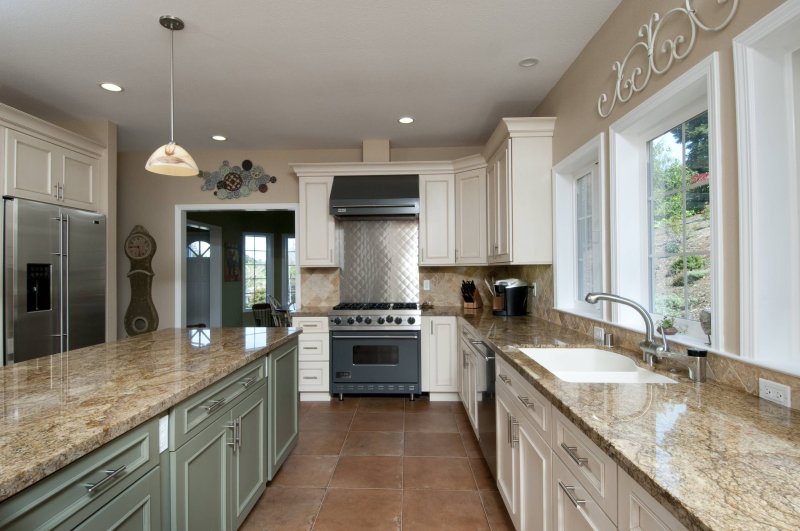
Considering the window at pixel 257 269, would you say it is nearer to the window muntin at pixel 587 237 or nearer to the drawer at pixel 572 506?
the window muntin at pixel 587 237

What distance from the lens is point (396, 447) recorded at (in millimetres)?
2836

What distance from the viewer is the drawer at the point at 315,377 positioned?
3.90 meters

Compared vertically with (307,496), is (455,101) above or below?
above

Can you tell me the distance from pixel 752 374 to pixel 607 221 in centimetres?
110

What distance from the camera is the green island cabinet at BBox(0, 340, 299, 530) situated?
0.90 m

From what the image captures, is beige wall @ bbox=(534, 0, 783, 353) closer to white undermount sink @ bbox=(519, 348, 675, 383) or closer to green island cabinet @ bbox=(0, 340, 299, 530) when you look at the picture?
white undermount sink @ bbox=(519, 348, 675, 383)

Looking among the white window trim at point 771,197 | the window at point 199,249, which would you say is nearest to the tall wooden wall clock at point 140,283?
the window at point 199,249

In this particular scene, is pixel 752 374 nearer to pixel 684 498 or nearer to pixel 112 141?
pixel 684 498

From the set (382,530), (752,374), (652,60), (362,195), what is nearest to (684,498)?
(752,374)

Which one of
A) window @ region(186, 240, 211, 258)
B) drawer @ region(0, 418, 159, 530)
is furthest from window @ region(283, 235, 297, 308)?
drawer @ region(0, 418, 159, 530)

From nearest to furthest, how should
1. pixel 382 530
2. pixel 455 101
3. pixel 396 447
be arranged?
pixel 382 530
pixel 396 447
pixel 455 101

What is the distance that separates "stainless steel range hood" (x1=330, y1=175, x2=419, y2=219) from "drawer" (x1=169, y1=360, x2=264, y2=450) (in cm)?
220

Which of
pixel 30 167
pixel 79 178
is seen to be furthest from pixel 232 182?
pixel 30 167

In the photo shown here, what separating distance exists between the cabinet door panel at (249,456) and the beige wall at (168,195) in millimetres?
2962
